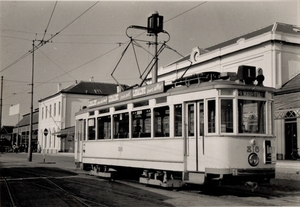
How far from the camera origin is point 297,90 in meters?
20.0

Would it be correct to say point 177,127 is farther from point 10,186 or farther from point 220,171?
point 10,186

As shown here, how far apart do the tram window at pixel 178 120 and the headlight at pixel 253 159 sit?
6.48ft

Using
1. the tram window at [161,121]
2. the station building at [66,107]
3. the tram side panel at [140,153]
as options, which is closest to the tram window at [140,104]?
the tram window at [161,121]

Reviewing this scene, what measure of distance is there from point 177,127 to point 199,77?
4.90 feet

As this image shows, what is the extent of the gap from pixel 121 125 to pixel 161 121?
2332 mm

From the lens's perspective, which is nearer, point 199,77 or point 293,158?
point 199,77

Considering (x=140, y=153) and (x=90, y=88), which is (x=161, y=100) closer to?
(x=140, y=153)

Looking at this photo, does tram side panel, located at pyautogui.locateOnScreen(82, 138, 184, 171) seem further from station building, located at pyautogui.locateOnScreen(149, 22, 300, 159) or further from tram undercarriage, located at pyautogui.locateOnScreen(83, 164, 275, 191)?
station building, located at pyautogui.locateOnScreen(149, 22, 300, 159)

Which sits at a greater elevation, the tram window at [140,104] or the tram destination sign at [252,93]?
the tram destination sign at [252,93]

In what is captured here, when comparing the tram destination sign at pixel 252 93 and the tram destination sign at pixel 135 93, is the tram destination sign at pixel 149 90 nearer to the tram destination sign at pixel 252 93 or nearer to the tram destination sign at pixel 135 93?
the tram destination sign at pixel 135 93

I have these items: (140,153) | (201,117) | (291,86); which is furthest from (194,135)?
(291,86)

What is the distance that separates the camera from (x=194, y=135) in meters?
9.74

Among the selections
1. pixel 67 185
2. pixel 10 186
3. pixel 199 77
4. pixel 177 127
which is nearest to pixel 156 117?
pixel 177 127

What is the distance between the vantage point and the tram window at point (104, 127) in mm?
13688
